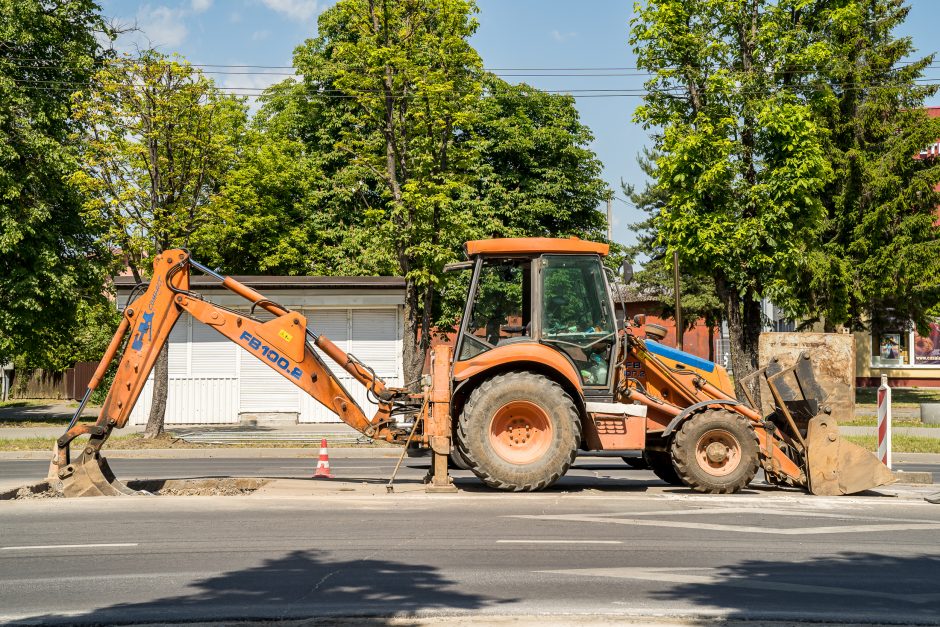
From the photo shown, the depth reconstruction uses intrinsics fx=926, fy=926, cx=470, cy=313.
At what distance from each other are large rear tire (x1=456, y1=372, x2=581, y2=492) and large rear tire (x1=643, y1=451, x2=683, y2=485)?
2.19 meters

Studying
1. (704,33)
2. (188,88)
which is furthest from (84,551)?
(704,33)

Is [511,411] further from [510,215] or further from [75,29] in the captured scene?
[510,215]

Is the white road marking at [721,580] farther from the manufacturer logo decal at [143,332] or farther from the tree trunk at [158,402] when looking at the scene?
the tree trunk at [158,402]

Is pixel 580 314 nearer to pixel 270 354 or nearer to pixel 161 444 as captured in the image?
pixel 270 354

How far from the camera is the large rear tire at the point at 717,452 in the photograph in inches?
433

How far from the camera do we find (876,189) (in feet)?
117

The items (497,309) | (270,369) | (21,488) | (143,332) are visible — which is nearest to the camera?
(21,488)

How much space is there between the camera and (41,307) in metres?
28.2

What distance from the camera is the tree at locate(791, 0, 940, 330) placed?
3550 cm

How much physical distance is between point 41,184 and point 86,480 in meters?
21.0

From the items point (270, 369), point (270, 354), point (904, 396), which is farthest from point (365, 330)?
point (904, 396)

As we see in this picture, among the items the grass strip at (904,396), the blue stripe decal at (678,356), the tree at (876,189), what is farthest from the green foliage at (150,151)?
the grass strip at (904,396)

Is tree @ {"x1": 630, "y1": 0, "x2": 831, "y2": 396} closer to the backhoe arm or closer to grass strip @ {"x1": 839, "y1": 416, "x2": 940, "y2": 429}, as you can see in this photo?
grass strip @ {"x1": 839, "y1": 416, "x2": 940, "y2": 429}

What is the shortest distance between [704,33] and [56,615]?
2622 cm
